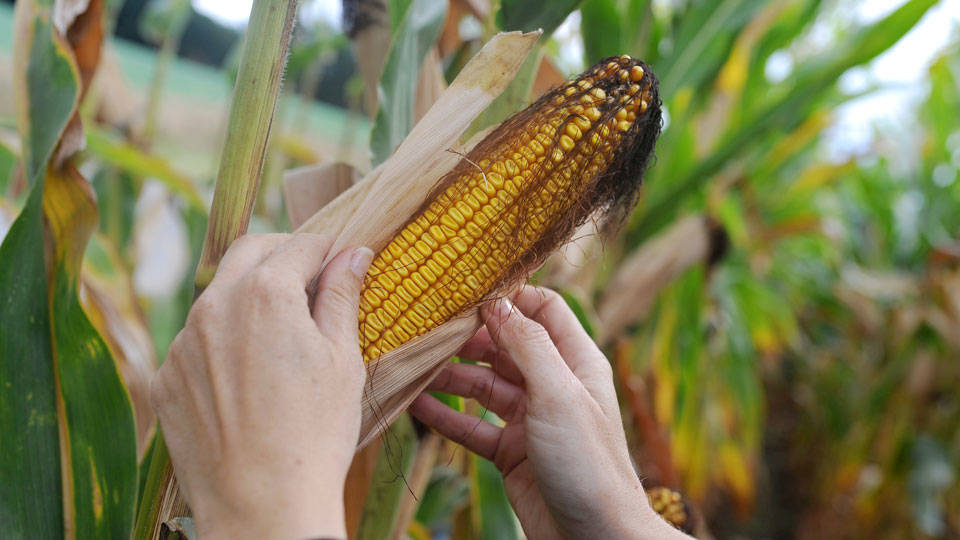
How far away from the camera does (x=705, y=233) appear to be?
4.79 feet

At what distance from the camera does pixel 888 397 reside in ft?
8.58

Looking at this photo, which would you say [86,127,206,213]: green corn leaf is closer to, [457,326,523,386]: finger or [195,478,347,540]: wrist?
[457,326,523,386]: finger

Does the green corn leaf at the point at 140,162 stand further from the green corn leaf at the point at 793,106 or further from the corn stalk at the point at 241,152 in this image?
the green corn leaf at the point at 793,106

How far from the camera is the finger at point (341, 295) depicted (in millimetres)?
454

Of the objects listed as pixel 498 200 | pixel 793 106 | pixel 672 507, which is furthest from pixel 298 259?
pixel 793 106

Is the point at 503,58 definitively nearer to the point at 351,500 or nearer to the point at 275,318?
the point at 275,318

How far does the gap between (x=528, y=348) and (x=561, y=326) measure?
0.29 ft

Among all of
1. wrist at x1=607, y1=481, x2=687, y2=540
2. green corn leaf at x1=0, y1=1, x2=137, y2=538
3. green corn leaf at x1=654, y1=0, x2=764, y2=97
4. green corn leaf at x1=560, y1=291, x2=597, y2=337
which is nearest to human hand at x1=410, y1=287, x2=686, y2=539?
wrist at x1=607, y1=481, x2=687, y2=540

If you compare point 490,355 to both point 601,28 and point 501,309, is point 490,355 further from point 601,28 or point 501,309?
point 601,28

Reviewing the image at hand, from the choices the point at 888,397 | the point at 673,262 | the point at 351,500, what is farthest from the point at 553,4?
the point at 888,397

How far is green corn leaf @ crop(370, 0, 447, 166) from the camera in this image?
70cm

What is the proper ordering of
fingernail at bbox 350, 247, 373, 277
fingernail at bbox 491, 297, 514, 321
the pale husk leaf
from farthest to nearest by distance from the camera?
the pale husk leaf
fingernail at bbox 491, 297, 514, 321
fingernail at bbox 350, 247, 373, 277

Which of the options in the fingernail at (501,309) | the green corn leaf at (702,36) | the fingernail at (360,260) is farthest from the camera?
the green corn leaf at (702,36)

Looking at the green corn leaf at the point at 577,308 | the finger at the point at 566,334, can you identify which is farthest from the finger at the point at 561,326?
Result: the green corn leaf at the point at 577,308
